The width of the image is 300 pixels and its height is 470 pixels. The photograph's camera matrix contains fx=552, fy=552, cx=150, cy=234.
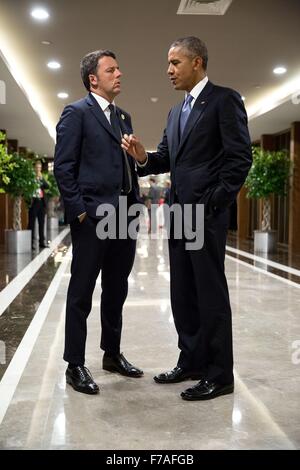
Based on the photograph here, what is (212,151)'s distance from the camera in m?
2.67

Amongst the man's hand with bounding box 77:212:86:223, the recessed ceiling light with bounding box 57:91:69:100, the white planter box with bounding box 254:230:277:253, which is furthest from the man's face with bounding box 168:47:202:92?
the recessed ceiling light with bounding box 57:91:69:100

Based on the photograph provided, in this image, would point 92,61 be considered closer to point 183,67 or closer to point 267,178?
point 183,67

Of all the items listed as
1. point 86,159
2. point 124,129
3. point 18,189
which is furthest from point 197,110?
point 18,189

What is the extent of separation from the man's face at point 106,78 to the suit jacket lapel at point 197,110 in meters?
0.43

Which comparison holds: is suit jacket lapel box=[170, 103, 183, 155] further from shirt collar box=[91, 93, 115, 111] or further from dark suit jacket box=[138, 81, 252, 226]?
shirt collar box=[91, 93, 115, 111]

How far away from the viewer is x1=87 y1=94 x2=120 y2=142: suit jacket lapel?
2.76m

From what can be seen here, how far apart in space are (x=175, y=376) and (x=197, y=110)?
135 centimetres

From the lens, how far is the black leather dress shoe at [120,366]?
2.95 metres

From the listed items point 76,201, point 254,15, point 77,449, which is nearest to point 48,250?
point 254,15

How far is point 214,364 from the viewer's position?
2.67 metres

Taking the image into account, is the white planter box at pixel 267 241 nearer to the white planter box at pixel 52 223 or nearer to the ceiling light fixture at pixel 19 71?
the ceiling light fixture at pixel 19 71

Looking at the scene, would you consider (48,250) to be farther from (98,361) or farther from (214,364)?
(214,364)

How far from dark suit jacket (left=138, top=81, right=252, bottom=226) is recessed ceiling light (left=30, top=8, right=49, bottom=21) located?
411cm

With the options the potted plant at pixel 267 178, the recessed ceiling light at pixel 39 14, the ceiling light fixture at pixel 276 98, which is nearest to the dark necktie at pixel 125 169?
the recessed ceiling light at pixel 39 14
